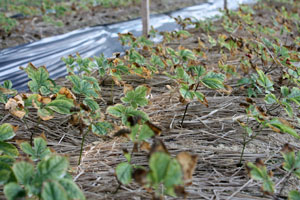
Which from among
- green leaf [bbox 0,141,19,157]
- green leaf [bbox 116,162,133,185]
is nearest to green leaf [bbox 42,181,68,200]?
green leaf [bbox 116,162,133,185]

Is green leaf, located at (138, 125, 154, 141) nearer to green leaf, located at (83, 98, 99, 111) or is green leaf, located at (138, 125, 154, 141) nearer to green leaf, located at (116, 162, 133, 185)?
green leaf, located at (116, 162, 133, 185)

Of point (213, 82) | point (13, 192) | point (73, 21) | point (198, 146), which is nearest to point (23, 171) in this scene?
point (13, 192)

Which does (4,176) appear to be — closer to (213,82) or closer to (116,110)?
(116,110)

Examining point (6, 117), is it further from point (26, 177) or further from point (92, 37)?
point (92, 37)

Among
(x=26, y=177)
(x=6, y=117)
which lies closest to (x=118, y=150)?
(x=26, y=177)

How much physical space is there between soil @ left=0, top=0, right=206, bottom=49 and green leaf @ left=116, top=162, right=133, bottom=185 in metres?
2.65

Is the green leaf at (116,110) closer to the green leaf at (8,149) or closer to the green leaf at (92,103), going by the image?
the green leaf at (92,103)

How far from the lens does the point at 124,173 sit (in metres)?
0.77

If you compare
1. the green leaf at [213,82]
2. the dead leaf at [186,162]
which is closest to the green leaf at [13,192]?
the dead leaf at [186,162]

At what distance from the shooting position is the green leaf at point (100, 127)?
101cm

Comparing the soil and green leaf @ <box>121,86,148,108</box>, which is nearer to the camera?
green leaf @ <box>121,86,148,108</box>

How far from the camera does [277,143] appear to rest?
119cm

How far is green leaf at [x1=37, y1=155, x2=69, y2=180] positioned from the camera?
2.24 ft

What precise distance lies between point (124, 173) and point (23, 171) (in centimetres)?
25
